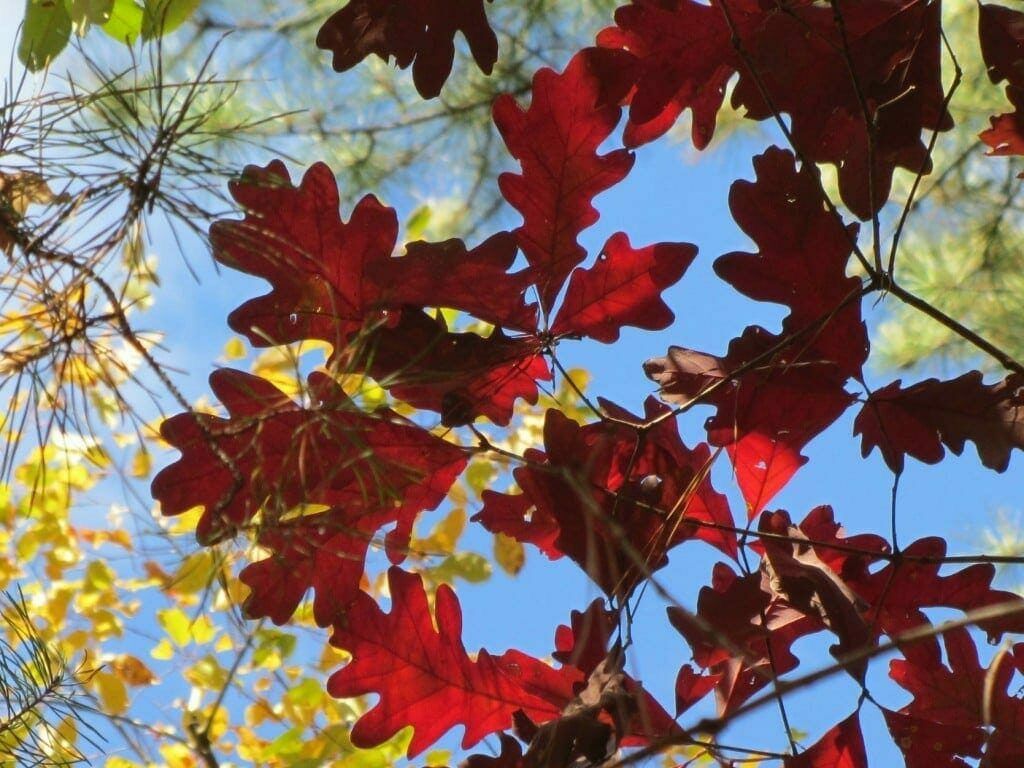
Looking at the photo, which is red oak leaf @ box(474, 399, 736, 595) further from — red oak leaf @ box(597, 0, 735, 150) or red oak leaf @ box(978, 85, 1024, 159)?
red oak leaf @ box(978, 85, 1024, 159)

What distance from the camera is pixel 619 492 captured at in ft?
2.76

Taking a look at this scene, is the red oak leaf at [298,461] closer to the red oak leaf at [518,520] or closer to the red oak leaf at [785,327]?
→ the red oak leaf at [518,520]

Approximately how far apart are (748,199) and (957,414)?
24cm

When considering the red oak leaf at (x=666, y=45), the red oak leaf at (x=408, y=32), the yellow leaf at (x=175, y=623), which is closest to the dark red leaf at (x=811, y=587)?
the red oak leaf at (x=666, y=45)

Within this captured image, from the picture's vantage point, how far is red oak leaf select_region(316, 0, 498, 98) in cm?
95

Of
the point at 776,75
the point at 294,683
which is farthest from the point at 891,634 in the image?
the point at 294,683

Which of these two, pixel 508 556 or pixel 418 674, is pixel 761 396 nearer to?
pixel 418 674

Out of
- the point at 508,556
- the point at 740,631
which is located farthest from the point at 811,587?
the point at 508,556

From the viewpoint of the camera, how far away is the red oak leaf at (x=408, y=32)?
0.95 meters

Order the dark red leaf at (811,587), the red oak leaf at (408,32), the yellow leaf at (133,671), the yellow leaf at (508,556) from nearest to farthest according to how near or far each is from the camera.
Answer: the dark red leaf at (811,587)
the red oak leaf at (408,32)
the yellow leaf at (133,671)
the yellow leaf at (508,556)

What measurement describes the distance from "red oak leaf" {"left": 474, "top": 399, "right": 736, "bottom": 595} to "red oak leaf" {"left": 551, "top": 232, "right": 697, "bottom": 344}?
69 mm

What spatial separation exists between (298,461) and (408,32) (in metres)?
0.40

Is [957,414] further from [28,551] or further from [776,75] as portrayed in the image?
[28,551]

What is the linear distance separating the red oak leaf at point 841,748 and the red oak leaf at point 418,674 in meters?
0.21
